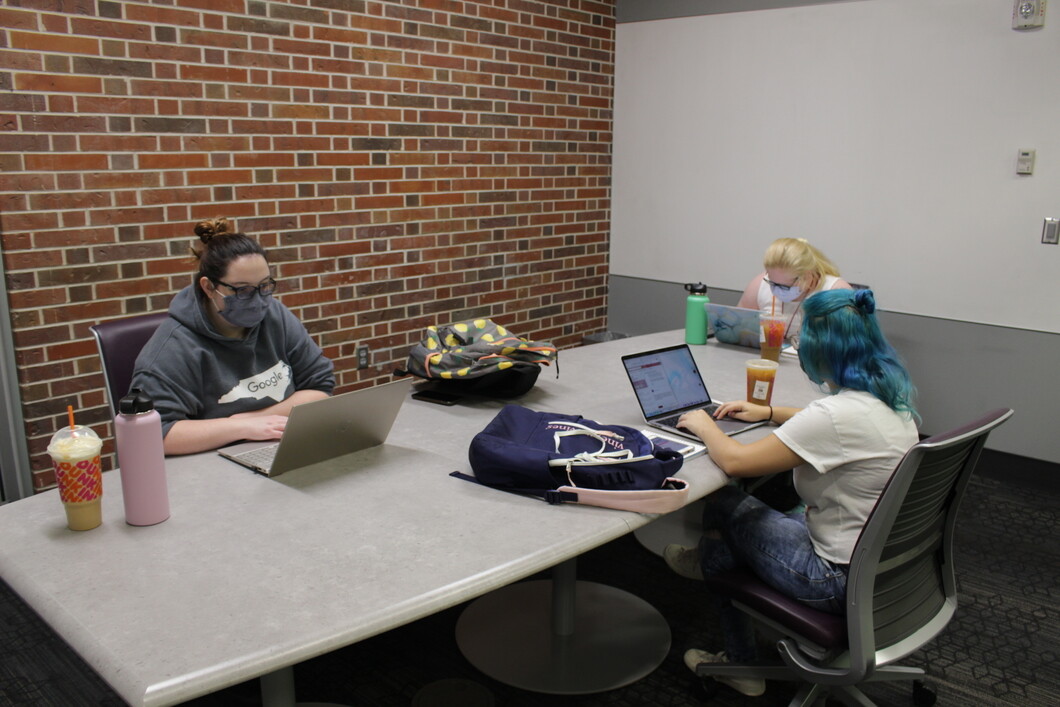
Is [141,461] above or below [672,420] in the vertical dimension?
above

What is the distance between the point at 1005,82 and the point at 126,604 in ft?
12.8

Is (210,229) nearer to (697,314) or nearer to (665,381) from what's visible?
(665,381)

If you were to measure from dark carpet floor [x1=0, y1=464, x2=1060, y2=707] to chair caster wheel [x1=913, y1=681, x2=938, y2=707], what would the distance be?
0.04 meters

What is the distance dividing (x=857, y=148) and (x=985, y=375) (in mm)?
1248

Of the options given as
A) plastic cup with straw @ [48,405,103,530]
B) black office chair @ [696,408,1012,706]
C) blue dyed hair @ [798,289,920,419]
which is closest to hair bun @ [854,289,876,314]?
blue dyed hair @ [798,289,920,419]

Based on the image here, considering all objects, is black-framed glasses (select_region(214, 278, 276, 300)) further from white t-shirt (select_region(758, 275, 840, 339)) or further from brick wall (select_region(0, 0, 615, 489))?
white t-shirt (select_region(758, 275, 840, 339))

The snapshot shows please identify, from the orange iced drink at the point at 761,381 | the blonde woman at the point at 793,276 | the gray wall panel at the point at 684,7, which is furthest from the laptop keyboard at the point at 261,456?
the gray wall panel at the point at 684,7

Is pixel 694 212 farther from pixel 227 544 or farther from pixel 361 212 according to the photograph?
pixel 227 544

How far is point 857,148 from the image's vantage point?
163 inches

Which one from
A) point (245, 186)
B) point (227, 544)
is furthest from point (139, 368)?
point (245, 186)

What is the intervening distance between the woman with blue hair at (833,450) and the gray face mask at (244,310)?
1194 millimetres

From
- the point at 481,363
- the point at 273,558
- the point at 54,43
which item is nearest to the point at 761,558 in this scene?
the point at 481,363

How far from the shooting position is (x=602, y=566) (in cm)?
292

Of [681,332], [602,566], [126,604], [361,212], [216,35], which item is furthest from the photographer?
[361,212]
